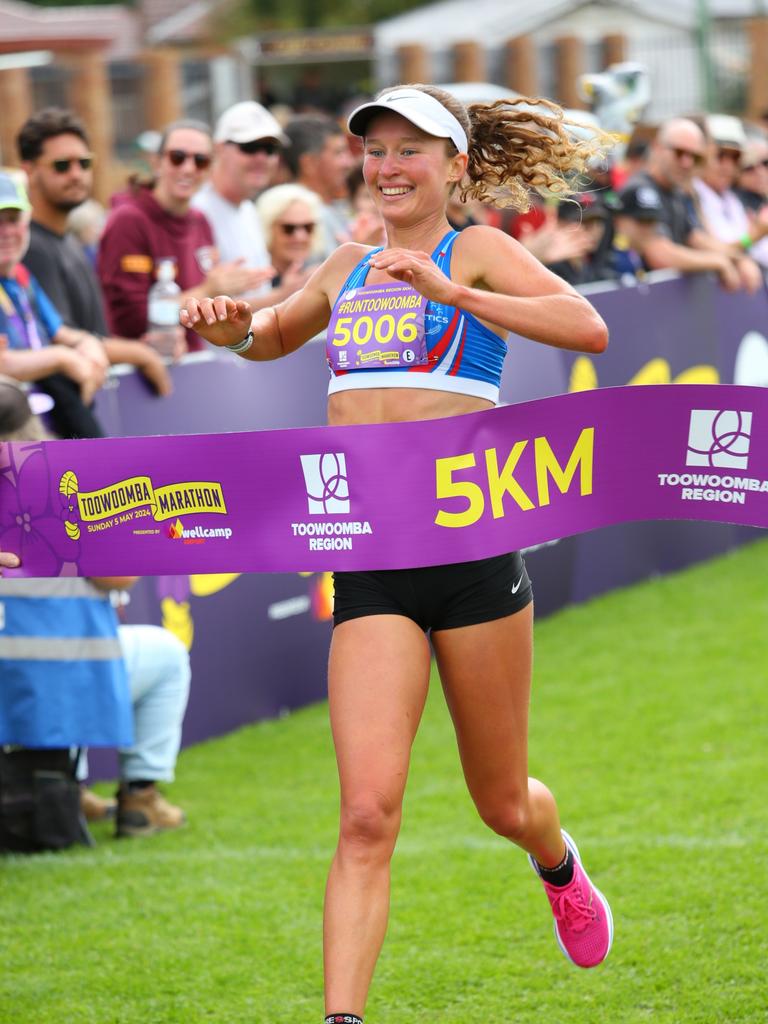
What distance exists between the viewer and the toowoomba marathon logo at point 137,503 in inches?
155

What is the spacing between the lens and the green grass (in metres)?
4.44

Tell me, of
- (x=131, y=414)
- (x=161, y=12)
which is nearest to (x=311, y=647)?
(x=131, y=414)

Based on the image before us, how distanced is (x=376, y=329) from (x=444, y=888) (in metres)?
2.20

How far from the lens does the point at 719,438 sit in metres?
3.96

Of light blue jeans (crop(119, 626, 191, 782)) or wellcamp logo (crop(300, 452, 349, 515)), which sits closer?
wellcamp logo (crop(300, 452, 349, 515))

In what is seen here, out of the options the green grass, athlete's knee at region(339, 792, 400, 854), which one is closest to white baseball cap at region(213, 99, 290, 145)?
the green grass

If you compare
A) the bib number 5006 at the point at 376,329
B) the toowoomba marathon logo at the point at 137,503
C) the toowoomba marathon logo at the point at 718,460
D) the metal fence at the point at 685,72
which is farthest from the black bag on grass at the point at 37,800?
Answer: the metal fence at the point at 685,72

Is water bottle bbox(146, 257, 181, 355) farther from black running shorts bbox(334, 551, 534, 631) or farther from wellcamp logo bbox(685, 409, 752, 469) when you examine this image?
wellcamp logo bbox(685, 409, 752, 469)

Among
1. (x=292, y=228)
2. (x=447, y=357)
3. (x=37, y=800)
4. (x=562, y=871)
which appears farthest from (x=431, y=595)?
(x=292, y=228)

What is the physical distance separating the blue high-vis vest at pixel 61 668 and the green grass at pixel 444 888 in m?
0.46

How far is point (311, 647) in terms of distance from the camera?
777 centimetres

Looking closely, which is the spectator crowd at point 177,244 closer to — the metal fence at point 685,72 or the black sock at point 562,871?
the black sock at point 562,871

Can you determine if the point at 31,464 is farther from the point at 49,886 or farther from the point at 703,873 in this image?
the point at 703,873

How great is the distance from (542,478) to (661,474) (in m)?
0.32
